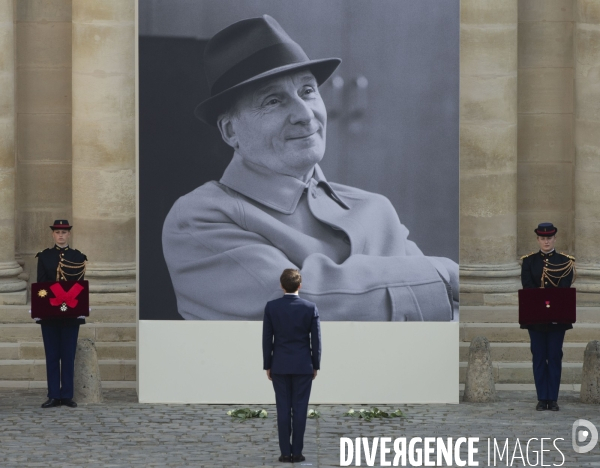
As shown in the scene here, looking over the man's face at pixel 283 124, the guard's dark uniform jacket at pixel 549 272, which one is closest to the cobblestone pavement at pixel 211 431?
the guard's dark uniform jacket at pixel 549 272

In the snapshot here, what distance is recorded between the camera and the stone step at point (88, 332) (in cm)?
1916

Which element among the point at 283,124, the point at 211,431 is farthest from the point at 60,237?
the point at 211,431

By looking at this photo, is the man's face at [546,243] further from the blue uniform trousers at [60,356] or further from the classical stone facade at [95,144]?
the classical stone facade at [95,144]

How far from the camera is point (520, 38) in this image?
2161 centimetres

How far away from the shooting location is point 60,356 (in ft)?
55.4

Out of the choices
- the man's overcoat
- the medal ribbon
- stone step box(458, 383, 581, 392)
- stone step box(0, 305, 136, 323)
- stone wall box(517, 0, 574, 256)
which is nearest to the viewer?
the man's overcoat

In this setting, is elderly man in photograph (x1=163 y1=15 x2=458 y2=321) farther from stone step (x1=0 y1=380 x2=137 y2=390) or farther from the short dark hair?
the short dark hair

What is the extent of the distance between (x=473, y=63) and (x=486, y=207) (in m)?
2.10

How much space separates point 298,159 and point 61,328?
343cm

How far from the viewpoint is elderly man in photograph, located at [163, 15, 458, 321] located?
1650 cm

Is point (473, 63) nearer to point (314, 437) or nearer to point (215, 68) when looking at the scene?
point (215, 68)

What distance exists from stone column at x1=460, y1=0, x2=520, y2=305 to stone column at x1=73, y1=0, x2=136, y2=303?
4.83 metres

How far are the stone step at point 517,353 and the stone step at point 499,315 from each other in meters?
0.85

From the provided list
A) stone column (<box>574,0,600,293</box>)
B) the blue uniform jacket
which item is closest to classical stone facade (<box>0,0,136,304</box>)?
stone column (<box>574,0,600,293</box>)
